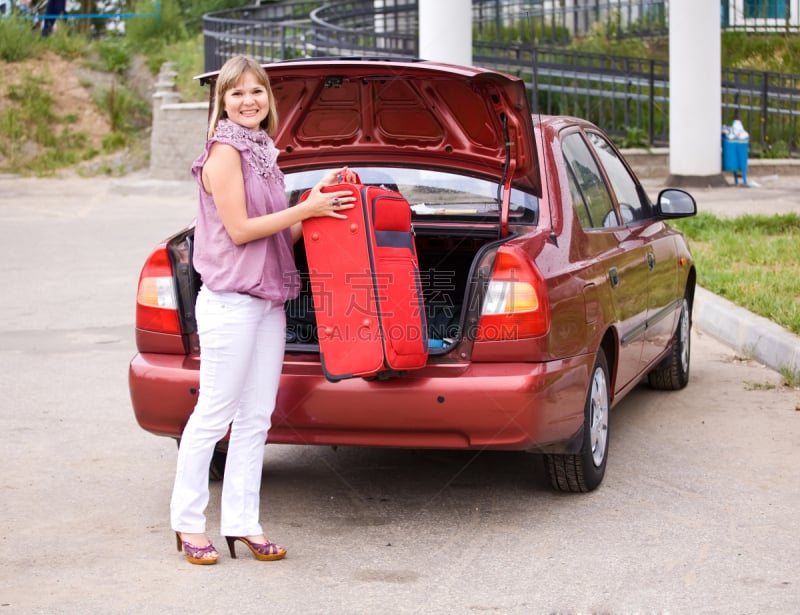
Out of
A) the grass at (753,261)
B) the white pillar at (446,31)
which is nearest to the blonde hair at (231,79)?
the grass at (753,261)

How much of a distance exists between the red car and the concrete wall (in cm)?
1508

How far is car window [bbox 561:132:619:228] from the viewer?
18.7ft

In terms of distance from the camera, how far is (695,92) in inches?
674

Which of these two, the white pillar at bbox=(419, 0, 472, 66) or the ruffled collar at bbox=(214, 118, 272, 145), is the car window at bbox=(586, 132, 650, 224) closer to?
the ruffled collar at bbox=(214, 118, 272, 145)

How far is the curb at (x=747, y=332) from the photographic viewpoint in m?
7.78

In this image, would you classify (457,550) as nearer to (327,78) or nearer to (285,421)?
(285,421)

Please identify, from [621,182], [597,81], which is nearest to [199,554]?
[621,182]

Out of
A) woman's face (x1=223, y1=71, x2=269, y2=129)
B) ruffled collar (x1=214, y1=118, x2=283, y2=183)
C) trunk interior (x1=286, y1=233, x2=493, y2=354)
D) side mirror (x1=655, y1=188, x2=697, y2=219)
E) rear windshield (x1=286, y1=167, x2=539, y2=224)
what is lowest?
trunk interior (x1=286, y1=233, x2=493, y2=354)

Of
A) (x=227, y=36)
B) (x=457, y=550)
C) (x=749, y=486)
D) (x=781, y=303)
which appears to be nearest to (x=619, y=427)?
(x=749, y=486)

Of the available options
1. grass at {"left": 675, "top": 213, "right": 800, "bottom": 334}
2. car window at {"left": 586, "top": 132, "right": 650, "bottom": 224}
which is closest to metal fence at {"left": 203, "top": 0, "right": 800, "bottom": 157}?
grass at {"left": 675, "top": 213, "right": 800, "bottom": 334}

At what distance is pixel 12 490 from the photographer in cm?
561

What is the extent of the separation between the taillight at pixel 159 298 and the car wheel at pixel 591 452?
1631 millimetres

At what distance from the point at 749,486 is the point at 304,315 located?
2033mm

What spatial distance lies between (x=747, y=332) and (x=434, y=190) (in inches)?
136
